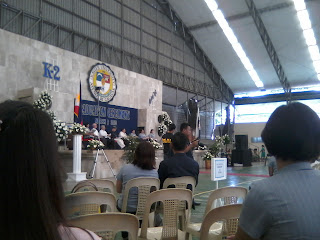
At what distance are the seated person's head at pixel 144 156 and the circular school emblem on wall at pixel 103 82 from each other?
9.44 metres

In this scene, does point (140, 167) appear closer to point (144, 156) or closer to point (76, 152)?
point (144, 156)

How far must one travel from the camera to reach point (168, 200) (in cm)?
232

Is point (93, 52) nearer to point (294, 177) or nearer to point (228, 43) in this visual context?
point (228, 43)

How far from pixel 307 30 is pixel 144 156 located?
1660cm

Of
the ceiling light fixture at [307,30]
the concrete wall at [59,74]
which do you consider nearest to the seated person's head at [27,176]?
the concrete wall at [59,74]

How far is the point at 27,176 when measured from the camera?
2.10 feet

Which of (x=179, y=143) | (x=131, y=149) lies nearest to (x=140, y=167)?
(x=179, y=143)

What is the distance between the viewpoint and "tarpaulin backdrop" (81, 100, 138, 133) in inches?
465

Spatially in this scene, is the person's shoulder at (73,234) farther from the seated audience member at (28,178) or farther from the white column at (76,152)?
the white column at (76,152)

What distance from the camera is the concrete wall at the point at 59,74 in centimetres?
936

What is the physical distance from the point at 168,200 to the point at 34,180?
1782 mm

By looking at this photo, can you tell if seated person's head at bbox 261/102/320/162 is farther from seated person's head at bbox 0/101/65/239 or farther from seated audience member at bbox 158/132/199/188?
seated audience member at bbox 158/132/199/188

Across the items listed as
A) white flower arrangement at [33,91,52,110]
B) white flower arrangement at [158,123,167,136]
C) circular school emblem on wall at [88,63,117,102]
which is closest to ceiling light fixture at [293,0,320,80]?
white flower arrangement at [158,123,167,136]

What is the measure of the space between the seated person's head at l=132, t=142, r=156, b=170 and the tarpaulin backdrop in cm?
873
